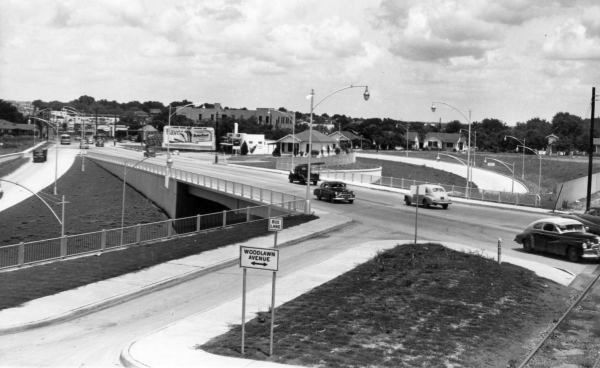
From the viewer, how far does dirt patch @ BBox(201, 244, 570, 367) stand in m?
13.7

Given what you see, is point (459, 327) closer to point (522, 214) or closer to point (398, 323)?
point (398, 323)

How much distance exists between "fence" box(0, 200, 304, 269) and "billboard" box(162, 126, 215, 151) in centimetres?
12714

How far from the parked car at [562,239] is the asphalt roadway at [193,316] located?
81.1 inches

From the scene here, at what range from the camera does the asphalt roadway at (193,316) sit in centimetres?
1392

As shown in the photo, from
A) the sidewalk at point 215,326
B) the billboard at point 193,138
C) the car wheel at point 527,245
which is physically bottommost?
the sidewalk at point 215,326

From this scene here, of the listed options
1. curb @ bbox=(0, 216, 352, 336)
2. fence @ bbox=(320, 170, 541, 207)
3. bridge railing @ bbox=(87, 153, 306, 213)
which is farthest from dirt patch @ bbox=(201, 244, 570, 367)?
fence @ bbox=(320, 170, 541, 207)

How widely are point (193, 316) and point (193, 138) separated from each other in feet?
502

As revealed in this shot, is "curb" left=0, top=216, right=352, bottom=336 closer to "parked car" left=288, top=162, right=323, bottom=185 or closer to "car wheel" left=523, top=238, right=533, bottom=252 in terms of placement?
"car wheel" left=523, top=238, right=533, bottom=252

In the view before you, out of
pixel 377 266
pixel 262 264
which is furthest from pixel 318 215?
pixel 262 264

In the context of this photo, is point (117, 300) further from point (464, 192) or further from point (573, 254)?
point (464, 192)

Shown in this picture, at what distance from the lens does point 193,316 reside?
57.8 ft

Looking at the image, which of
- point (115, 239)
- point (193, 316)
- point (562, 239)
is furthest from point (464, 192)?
point (193, 316)

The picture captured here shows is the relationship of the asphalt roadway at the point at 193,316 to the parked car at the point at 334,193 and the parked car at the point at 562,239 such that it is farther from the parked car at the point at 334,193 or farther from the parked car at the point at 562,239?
the parked car at the point at 334,193

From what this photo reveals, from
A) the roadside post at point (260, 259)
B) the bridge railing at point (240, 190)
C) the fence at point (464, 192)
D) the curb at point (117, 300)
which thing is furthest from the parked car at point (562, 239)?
the fence at point (464, 192)
